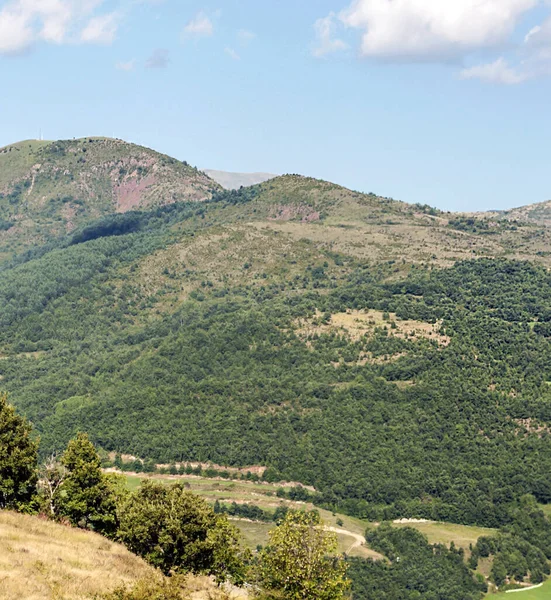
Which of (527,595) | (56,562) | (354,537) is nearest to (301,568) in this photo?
(56,562)

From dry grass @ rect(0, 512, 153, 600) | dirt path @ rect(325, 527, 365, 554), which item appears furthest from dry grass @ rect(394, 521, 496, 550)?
dry grass @ rect(0, 512, 153, 600)

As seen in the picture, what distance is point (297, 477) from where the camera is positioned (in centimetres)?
17750

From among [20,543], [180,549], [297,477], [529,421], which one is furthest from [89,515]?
[529,421]

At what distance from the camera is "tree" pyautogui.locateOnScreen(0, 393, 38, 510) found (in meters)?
78.5

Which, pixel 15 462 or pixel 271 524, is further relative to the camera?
pixel 271 524

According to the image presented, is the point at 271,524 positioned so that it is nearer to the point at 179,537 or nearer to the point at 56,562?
the point at 179,537

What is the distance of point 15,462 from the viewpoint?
78.9 m

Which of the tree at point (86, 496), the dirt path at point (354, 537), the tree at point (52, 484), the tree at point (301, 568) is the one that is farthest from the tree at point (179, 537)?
the dirt path at point (354, 537)

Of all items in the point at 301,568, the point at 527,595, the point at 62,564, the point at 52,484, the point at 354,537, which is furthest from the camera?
the point at 354,537

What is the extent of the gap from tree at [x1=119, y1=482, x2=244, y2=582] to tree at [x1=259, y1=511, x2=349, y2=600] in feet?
22.8

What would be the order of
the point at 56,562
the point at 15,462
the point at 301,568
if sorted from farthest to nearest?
the point at 15,462
the point at 301,568
the point at 56,562

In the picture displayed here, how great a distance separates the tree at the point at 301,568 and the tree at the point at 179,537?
22.8ft

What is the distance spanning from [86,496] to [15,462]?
7455mm

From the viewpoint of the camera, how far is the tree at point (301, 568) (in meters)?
62.0
